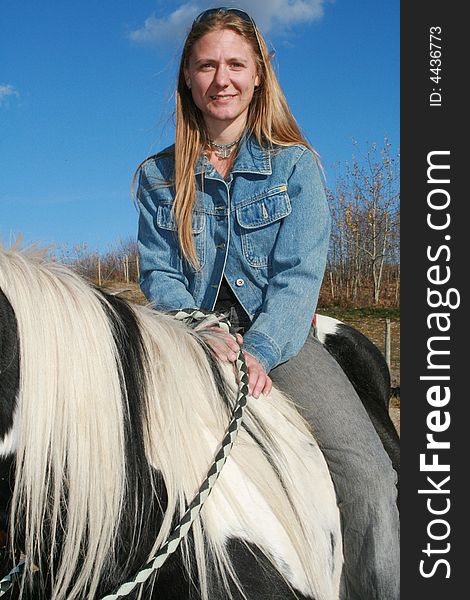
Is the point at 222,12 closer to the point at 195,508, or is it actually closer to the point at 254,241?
the point at 254,241

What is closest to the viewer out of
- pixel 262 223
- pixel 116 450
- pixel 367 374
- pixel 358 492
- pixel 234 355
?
pixel 116 450

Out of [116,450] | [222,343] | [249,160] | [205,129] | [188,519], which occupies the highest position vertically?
[205,129]

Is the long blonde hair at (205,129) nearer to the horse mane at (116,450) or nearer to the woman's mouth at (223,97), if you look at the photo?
the woman's mouth at (223,97)

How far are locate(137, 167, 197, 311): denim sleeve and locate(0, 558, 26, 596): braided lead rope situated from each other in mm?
1000

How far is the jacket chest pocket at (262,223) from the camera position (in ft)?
6.86

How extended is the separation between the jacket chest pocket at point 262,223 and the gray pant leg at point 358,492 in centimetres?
50

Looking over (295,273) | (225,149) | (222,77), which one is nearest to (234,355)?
(295,273)

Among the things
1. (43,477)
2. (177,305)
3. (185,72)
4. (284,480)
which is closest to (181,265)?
(177,305)

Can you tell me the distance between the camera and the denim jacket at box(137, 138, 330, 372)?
1.97 m

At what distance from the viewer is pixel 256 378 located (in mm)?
1705

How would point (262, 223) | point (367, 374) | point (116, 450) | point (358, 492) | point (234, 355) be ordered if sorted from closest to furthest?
point (116, 450)
point (234, 355)
point (358, 492)
point (262, 223)
point (367, 374)

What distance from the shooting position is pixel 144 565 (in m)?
1.34

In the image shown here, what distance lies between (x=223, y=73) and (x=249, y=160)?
0.33 metres

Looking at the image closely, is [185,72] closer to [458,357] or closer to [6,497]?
[458,357]
